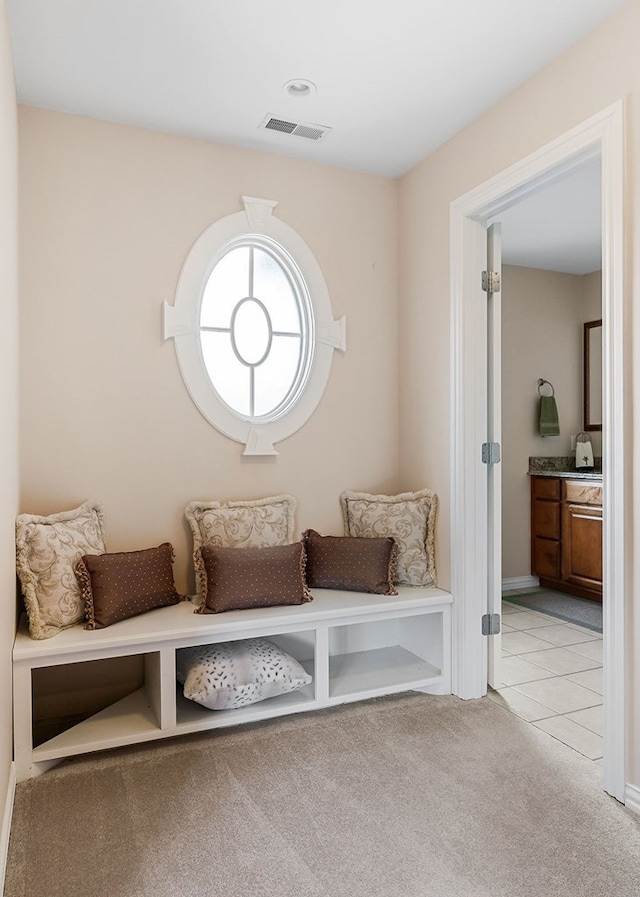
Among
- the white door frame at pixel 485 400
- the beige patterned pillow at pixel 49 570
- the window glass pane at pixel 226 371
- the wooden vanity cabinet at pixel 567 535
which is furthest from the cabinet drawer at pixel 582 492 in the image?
the beige patterned pillow at pixel 49 570

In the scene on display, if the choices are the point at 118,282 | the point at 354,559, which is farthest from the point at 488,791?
the point at 118,282

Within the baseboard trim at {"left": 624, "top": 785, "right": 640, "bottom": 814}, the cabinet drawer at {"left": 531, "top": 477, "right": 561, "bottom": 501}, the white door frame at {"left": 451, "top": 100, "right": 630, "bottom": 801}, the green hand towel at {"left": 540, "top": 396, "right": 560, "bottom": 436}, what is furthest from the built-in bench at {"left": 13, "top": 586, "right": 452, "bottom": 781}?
the green hand towel at {"left": 540, "top": 396, "right": 560, "bottom": 436}

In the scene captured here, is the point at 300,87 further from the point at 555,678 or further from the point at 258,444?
the point at 555,678

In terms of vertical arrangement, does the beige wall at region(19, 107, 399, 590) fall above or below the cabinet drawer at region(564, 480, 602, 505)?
above

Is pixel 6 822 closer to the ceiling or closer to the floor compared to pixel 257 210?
closer to the floor

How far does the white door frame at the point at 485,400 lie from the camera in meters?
2.04

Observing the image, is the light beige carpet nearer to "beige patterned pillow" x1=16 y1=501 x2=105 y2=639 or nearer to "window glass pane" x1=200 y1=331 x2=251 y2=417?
"beige patterned pillow" x1=16 y1=501 x2=105 y2=639

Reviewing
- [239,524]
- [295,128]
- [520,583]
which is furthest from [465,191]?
[520,583]

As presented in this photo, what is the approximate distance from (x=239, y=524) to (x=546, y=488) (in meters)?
2.98

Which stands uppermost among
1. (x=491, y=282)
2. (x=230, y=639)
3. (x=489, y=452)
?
(x=491, y=282)

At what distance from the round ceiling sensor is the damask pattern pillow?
2.27m

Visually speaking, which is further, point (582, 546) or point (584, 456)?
point (584, 456)

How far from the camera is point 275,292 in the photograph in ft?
10.5

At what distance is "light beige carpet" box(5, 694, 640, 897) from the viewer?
1.67 meters
